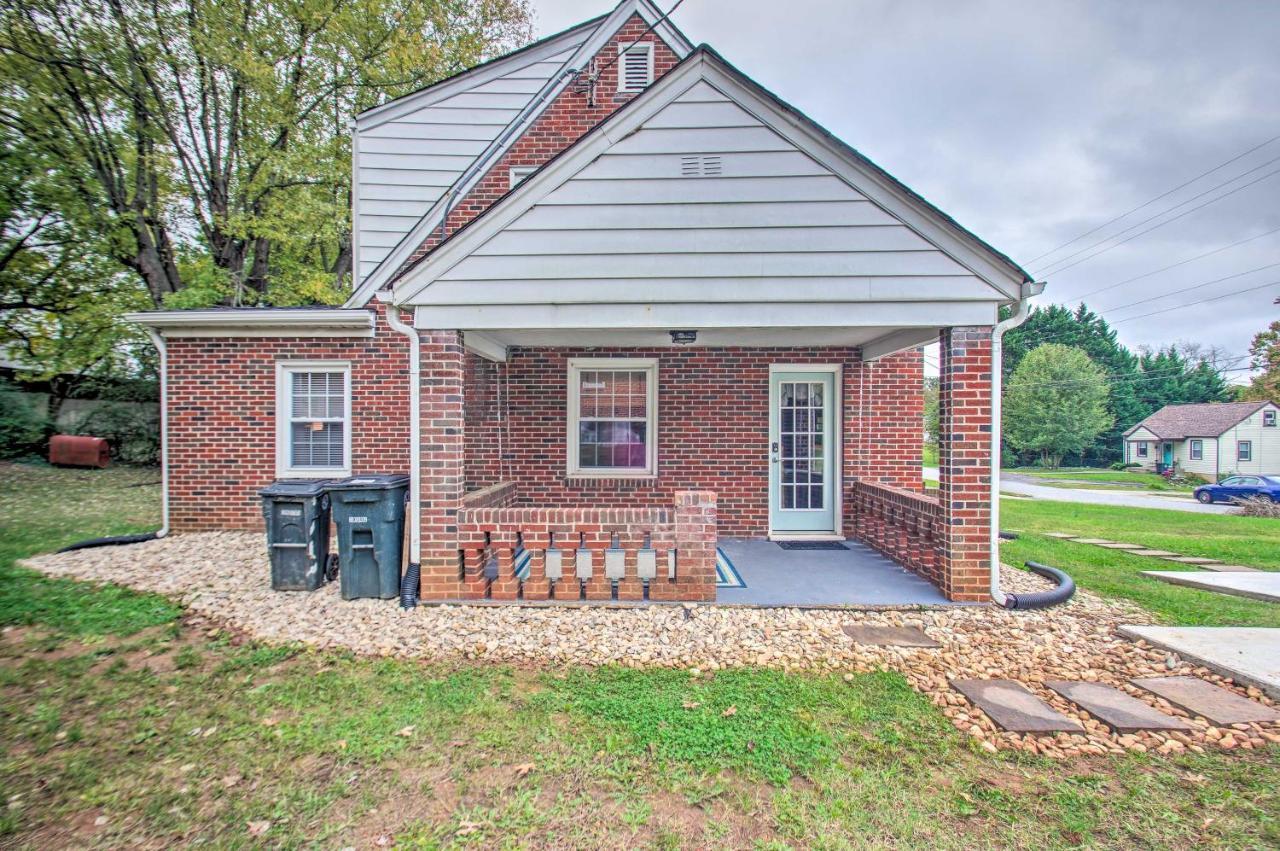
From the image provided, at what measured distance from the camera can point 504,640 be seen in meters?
4.05

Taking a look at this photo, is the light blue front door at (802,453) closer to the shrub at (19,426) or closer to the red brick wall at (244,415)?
the red brick wall at (244,415)

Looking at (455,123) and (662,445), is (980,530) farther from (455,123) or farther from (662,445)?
(455,123)

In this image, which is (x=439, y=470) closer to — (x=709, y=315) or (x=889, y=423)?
(x=709, y=315)

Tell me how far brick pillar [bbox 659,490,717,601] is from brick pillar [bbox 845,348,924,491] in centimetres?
324

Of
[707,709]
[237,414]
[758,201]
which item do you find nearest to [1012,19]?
[758,201]

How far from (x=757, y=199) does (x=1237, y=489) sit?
2972 centimetres

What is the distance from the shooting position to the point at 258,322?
7156mm

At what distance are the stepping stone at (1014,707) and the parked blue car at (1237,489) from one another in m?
27.4

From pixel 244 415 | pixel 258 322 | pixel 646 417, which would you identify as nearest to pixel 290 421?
pixel 244 415

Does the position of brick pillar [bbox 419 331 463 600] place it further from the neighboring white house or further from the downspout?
the neighboring white house

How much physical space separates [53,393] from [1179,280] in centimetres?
6815

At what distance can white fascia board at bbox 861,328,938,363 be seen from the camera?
17.4 feet

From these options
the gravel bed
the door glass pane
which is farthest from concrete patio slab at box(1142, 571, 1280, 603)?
the door glass pane

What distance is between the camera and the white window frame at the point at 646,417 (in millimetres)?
7168
